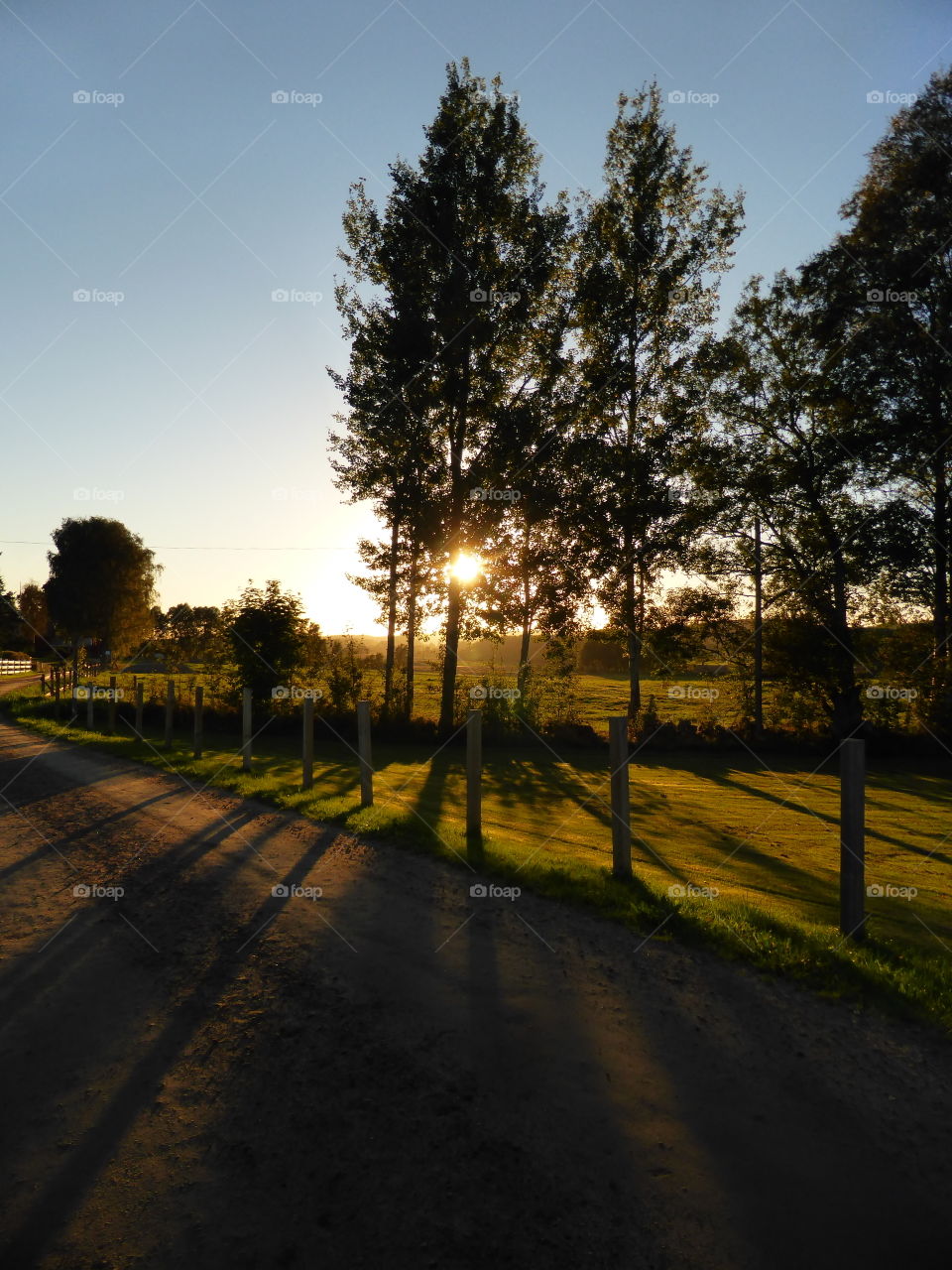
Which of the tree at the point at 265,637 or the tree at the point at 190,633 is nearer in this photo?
the tree at the point at 265,637

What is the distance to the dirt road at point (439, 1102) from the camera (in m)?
3.34

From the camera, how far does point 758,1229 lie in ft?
11.0

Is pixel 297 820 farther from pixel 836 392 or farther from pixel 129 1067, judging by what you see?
pixel 836 392

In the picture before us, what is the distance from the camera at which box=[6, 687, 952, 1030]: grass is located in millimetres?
6801

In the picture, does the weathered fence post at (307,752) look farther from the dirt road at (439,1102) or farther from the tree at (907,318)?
the tree at (907,318)

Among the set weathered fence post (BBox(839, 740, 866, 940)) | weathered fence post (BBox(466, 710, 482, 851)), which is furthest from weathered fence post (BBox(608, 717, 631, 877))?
weathered fence post (BBox(839, 740, 866, 940))

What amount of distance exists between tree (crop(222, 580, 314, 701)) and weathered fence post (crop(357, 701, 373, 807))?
1670 cm

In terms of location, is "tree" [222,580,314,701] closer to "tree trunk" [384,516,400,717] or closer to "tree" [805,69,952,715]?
"tree trunk" [384,516,400,717]

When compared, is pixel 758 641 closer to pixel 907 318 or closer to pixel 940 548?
pixel 940 548

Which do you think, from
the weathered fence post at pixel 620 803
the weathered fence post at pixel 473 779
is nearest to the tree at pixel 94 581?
the weathered fence post at pixel 473 779

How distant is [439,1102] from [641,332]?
30.7m

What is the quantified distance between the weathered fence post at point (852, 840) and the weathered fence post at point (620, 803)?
243 centimetres

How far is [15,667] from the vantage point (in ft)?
256

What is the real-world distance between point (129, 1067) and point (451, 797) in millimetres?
12436
